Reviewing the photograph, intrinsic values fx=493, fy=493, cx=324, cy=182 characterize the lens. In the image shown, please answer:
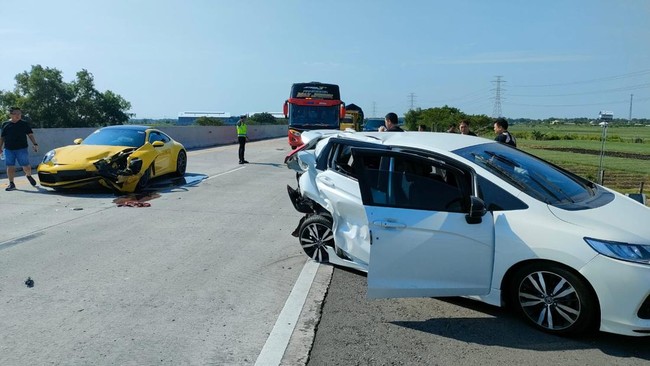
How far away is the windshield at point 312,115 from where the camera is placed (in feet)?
69.8

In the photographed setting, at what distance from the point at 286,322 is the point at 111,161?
7.68 metres

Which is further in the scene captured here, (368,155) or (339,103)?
(339,103)

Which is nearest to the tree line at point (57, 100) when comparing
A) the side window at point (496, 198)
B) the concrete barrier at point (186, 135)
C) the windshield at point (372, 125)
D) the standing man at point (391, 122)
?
the concrete barrier at point (186, 135)

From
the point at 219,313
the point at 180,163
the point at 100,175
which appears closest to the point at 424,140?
the point at 219,313

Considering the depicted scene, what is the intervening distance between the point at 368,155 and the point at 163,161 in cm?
896

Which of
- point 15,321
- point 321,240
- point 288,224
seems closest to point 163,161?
point 288,224

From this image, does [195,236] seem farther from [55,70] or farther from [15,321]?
[55,70]

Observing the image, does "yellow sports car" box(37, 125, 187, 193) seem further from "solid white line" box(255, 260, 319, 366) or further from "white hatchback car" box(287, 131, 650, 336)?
"white hatchback car" box(287, 131, 650, 336)

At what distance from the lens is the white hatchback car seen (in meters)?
3.79

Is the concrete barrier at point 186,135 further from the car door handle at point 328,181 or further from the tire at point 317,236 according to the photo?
the car door handle at point 328,181

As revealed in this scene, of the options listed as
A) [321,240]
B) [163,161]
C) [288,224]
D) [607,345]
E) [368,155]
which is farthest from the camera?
[163,161]

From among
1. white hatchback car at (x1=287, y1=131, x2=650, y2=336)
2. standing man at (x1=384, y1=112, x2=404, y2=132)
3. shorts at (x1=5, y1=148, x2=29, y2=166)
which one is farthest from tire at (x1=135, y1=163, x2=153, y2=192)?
white hatchback car at (x1=287, y1=131, x2=650, y2=336)

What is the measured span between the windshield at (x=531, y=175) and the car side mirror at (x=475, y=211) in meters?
0.48

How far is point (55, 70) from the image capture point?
192ft
